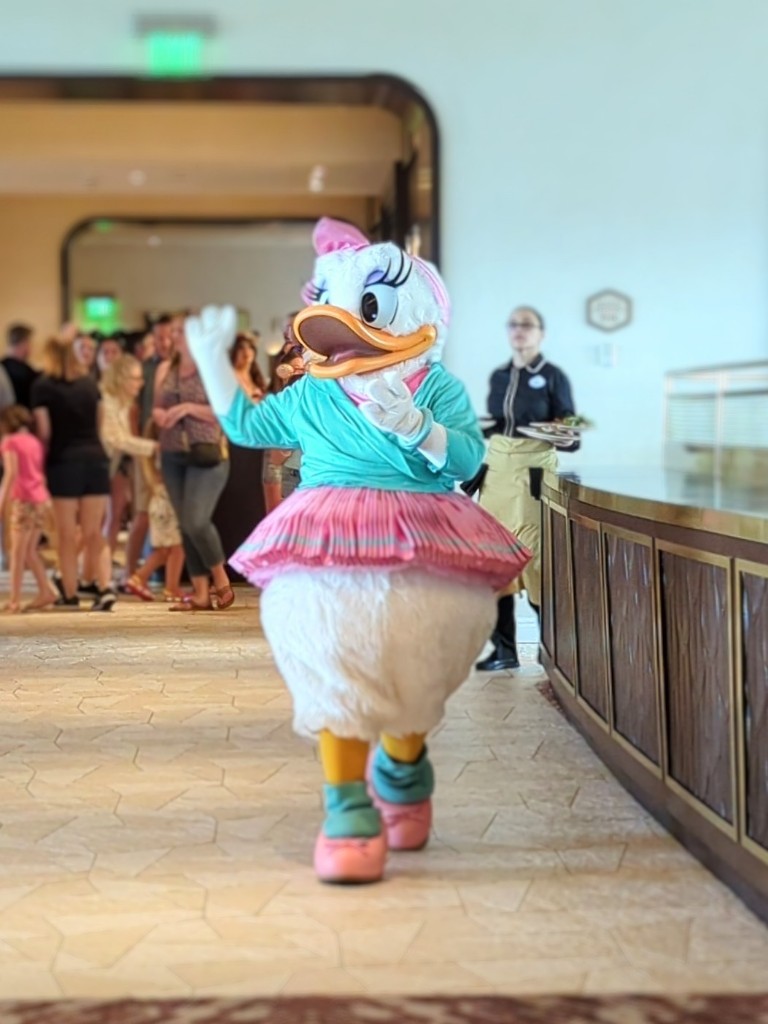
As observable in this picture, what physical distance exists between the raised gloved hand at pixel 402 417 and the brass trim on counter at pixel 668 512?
464 millimetres

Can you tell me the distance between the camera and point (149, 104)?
6492 millimetres

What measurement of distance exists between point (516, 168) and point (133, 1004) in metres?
4.95

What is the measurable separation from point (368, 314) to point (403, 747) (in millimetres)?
758

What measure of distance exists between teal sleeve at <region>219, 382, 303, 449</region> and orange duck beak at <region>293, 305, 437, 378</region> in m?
0.08

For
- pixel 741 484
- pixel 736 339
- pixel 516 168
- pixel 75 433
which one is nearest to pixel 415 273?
pixel 75 433

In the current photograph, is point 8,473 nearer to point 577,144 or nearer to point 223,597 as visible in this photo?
point 223,597

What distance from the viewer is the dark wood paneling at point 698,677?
92.8 inches

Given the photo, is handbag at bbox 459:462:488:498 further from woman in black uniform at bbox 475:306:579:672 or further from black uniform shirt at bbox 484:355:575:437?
black uniform shirt at bbox 484:355:575:437

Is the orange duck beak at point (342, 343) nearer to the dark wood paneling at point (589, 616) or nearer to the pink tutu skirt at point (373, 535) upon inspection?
the pink tutu skirt at point (373, 535)

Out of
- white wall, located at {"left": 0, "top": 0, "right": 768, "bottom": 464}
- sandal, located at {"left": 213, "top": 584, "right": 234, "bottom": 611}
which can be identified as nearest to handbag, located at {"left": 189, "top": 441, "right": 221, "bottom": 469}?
sandal, located at {"left": 213, "top": 584, "right": 234, "bottom": 611}

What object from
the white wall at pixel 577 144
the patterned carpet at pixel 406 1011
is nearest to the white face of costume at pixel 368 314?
the patterned carpet at pixel 406 1011

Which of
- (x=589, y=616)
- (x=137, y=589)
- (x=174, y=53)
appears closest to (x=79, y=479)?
(x=137, y=589)

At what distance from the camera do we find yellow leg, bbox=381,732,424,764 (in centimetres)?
249

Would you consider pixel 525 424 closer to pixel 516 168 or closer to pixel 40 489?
pixel 40 489
